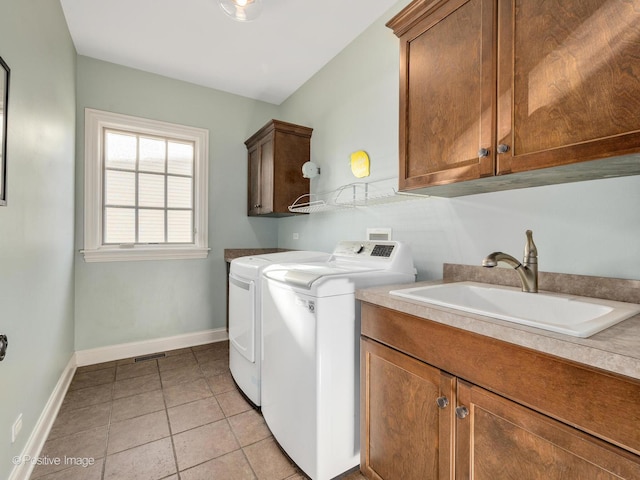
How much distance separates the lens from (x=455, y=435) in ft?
3.21

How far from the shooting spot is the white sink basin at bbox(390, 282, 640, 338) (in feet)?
2.61

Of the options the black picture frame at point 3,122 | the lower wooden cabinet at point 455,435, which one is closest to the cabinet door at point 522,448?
the lower wooden cabinet at point 455,435

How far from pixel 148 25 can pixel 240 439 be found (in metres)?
2.90

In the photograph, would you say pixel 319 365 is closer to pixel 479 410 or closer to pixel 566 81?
pixel 479 410

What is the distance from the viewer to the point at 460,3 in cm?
125

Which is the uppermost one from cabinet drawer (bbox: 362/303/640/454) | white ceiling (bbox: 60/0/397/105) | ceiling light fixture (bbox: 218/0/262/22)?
white ceiling (bbox: 60/0/397/105)

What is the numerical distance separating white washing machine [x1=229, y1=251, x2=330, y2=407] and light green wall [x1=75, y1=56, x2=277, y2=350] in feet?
3.45

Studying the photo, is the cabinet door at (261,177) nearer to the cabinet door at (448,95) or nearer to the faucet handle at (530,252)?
the cabinet door at (448,95)

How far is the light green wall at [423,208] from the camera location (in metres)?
1.13

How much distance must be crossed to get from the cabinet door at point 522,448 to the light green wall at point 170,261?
111 inches

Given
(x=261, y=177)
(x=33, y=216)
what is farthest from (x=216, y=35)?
(x=33, y=216)

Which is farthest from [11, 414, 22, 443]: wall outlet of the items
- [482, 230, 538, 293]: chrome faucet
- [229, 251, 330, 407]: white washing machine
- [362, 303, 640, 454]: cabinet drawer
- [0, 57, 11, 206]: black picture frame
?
[482, 230, 538, 293]: chrome faucet

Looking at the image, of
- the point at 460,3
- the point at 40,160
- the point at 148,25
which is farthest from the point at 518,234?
the point at 148,25

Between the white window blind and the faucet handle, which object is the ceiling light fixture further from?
the faucet handle
